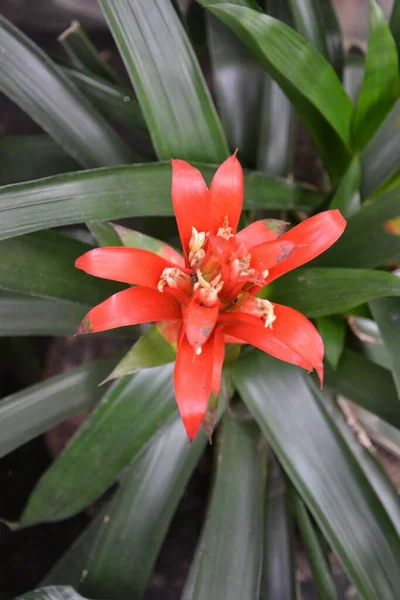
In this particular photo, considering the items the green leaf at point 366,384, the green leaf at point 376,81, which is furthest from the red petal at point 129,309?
the green leaf at point 376,81

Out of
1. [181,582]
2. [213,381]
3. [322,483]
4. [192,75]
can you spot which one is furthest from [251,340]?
[181,582]

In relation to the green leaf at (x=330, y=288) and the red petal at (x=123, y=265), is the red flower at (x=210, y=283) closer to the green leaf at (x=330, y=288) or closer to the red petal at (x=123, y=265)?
the red petal at (x=123, y=265)

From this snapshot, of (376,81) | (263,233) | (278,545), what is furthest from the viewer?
(278,545)

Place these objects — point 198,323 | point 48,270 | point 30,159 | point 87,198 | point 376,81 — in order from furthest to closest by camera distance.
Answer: point 30,159
point 376,81
point 48,270
point 87,198
point 198,323

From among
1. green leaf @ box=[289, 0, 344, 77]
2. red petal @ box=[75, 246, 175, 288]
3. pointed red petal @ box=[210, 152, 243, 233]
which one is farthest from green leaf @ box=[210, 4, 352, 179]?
red petal @ box=[75, 246, 175, 288]

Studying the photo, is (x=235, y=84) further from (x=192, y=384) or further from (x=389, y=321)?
(x=192, y=384)

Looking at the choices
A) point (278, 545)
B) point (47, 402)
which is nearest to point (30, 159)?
point (47, 402)

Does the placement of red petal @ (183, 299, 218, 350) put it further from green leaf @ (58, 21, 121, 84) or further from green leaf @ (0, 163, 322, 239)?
green leaf @ (58, 21, 121, 84)
